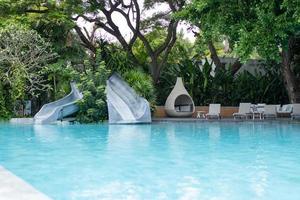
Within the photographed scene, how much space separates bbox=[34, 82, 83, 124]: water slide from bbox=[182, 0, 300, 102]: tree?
24.1 feet

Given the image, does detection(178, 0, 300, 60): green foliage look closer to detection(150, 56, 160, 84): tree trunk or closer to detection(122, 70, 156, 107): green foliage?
detection(122, 70, 156, 107): green foliage

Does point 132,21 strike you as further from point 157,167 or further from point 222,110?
point 157,167

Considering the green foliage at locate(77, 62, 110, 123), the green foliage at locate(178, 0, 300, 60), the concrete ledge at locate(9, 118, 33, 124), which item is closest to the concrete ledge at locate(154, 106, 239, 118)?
the green foliage at locate(77, 62, 110, 123)

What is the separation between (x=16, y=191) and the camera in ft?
18.7

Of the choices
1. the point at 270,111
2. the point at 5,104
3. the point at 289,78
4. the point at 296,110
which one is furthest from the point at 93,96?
the point at 296,110

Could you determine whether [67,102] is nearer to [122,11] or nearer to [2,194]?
[122,11]

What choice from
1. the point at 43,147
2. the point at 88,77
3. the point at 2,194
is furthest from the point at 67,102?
the point at 2,194

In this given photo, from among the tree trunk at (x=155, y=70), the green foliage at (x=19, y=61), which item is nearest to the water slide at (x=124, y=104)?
the green foliage at (x=19, y=61)

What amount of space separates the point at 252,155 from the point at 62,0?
63.5ft

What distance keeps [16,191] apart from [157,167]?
3826 millimetres

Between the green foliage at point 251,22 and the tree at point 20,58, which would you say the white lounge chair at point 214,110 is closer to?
the green foliage at point 251,22

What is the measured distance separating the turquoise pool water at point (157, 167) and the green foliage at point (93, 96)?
719 centimetres

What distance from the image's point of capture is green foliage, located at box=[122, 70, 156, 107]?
23641 mm

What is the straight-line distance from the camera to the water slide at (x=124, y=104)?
22164 mm
